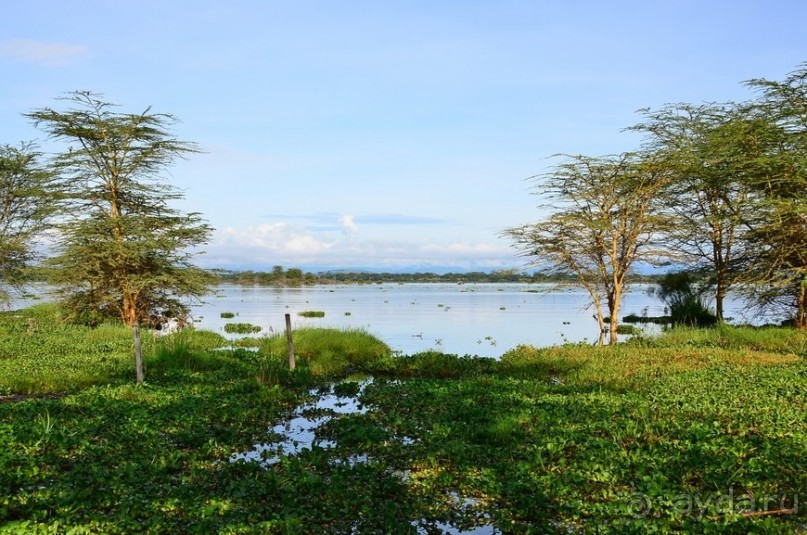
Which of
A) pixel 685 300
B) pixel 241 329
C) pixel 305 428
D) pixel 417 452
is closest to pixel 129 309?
pixel 241 329

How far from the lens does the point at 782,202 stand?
20.7 meters

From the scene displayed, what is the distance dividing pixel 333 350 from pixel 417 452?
38.4 feet

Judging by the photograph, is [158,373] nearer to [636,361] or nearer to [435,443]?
[435,443]

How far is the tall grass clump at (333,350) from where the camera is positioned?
18734 mm

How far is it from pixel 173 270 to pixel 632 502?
82.1ft

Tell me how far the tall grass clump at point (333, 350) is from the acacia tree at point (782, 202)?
1474cm

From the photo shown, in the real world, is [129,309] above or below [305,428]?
above

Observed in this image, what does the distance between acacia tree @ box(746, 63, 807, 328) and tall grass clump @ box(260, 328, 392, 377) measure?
1474 centimetres

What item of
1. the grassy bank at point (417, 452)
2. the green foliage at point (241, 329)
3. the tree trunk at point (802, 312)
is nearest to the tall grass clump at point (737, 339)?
the tree trunk at point (802, 312)

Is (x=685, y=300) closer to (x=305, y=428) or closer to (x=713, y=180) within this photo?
(x=713, y=180)

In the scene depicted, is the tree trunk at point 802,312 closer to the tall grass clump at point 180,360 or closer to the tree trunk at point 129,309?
the tall grass clump at point 180,360

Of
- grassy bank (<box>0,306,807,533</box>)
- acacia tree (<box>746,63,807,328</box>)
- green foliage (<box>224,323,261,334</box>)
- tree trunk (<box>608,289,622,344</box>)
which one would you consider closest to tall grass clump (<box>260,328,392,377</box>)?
grassy bank (<box>0,306,807,533</box>)

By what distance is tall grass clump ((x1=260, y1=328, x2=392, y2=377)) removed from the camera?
1873 centimetres

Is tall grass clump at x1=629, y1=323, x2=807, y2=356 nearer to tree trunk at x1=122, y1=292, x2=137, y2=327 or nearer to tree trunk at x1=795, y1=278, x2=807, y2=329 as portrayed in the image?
tree trunk at x1=795, y1=278, x2=807, y2=329
